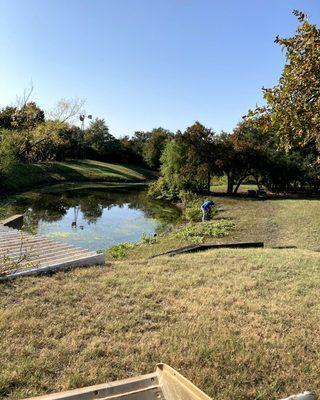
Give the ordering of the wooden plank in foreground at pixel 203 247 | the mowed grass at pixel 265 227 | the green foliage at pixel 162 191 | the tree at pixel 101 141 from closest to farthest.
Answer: the wooden plank in foreground at pixel 203 247 → the mowed grass at pixel 265 227 → the green foliage at pixel 162 191 → the tree at pixel 101 141

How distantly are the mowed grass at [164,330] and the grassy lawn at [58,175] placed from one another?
28.5 metres

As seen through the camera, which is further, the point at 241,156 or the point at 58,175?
the point at 58,175

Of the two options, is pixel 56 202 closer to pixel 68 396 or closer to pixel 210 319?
pixel 210 319

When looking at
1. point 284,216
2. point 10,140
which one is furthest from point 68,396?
point 10,140

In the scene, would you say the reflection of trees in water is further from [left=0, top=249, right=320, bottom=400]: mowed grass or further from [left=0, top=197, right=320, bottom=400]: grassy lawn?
[left=0, top=249, right=320, bottom=400]: mowed grass

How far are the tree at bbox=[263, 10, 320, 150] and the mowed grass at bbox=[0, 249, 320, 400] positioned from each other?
2.94m

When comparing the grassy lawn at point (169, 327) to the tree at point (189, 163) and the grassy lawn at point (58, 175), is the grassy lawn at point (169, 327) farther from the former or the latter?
the grassy lawn at point (58, 175)

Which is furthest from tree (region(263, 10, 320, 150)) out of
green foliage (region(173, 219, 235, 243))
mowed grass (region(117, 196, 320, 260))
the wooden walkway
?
green foliage (region(173, 219, 235, 243))

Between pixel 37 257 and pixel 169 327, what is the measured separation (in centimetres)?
486

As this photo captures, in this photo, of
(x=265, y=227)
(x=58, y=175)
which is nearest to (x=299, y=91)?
(x=265, y=227)

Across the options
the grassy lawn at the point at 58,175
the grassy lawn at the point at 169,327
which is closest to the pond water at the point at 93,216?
the grassy lawn at the point at 58,175

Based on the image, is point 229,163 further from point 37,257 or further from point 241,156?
point 37,257

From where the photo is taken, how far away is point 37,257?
9383 millimetres

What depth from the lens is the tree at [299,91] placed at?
529cm
